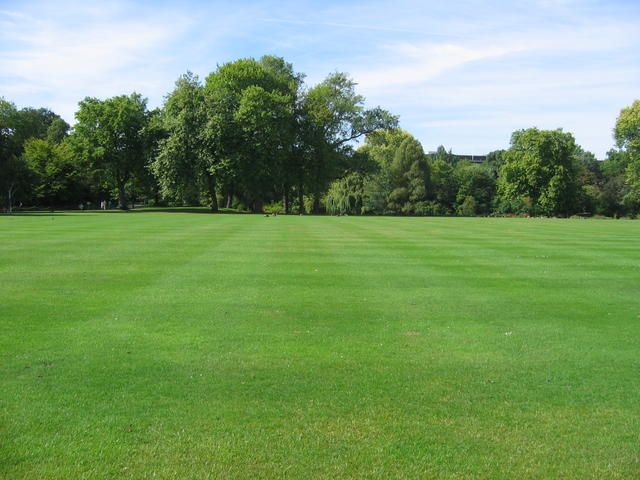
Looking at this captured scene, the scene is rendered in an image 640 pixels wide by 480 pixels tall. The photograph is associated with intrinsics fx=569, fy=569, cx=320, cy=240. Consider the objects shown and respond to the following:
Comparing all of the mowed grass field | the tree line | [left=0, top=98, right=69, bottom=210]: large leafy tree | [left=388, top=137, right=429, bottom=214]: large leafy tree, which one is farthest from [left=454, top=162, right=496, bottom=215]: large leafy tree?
the mowed grass field

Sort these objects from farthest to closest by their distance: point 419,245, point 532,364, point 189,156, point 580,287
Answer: point 189,156
point 419,245
point 580,287
point 532,364

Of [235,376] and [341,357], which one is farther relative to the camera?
[341,357]

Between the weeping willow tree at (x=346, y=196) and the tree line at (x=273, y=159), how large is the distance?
200mm

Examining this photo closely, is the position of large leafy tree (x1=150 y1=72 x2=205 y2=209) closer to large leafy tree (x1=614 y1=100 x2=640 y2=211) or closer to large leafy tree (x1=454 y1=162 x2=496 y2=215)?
large leafy tree (x1=454 y1=162 x2=496 y2=215)

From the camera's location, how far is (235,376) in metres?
7.01

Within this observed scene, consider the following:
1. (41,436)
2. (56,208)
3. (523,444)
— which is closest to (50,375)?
(41,436)

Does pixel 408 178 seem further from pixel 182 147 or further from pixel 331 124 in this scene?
pixel 182 147

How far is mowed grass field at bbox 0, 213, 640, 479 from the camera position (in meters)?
5.03

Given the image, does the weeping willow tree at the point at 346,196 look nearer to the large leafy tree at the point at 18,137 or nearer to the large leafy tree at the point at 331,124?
the large leafy tree at the point at 331,124

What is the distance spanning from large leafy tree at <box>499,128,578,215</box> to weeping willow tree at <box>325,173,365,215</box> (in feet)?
74.9

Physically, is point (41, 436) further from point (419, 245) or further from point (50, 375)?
point (419, 245)

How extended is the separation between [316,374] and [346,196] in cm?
8049

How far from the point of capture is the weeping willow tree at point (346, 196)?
8662 centimetres

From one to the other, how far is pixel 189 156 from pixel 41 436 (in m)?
64.4
